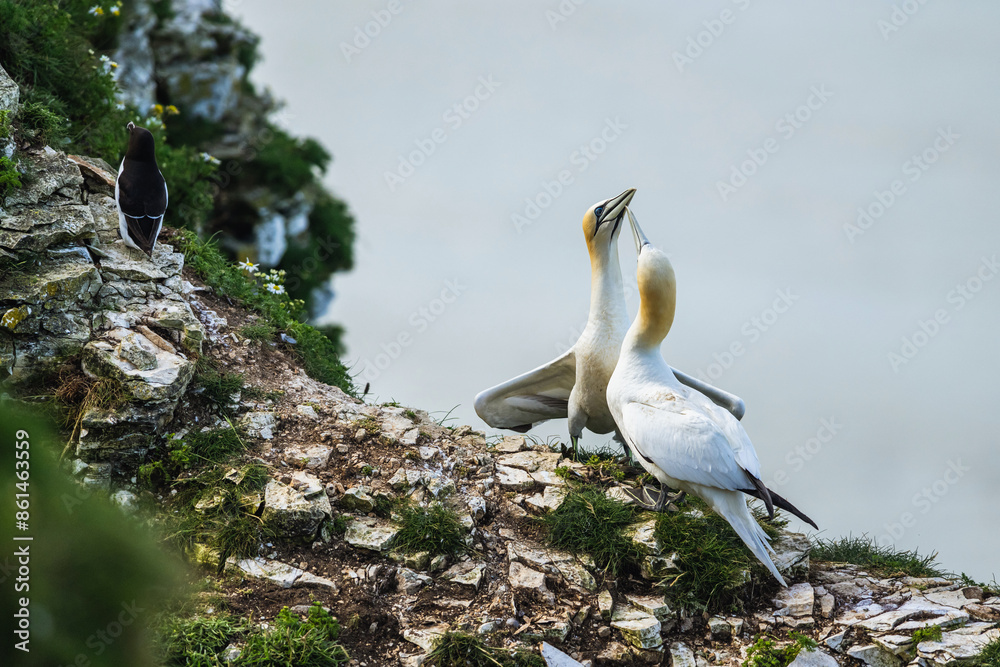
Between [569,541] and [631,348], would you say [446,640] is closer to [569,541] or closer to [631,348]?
[569,541]

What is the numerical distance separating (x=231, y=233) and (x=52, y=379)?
1084 cm

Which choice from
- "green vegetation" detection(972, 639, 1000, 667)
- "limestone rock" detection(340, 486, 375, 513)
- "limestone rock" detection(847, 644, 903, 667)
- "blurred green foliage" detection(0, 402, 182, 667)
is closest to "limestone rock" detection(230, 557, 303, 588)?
"limestone rock" detection(340, 486, 375, 513)

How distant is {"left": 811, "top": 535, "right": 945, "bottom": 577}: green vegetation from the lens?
667 cm

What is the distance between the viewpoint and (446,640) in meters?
5.27

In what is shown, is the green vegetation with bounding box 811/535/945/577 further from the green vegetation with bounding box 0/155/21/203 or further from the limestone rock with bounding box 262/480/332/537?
the green vegetation with bounding box 0/155/21/203

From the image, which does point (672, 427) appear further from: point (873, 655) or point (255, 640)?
point (255, 640)

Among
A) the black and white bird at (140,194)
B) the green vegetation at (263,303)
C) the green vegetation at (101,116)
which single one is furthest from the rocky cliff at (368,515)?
the green vegetation at (101,116)

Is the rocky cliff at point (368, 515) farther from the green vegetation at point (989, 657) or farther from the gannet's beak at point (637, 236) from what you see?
the gannet's beak at point (637, 236)

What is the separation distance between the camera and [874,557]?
6.95m

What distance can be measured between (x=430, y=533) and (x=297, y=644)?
4.62 feet

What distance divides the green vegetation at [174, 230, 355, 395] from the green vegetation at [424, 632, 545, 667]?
4.01 metres

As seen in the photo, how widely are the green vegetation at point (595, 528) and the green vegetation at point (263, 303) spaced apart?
3485 mm

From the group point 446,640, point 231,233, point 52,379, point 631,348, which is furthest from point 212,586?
point 231,233

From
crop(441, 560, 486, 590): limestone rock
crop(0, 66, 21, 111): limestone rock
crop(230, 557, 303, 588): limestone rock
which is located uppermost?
crop(0, 66, 21, 111): limestone rock
